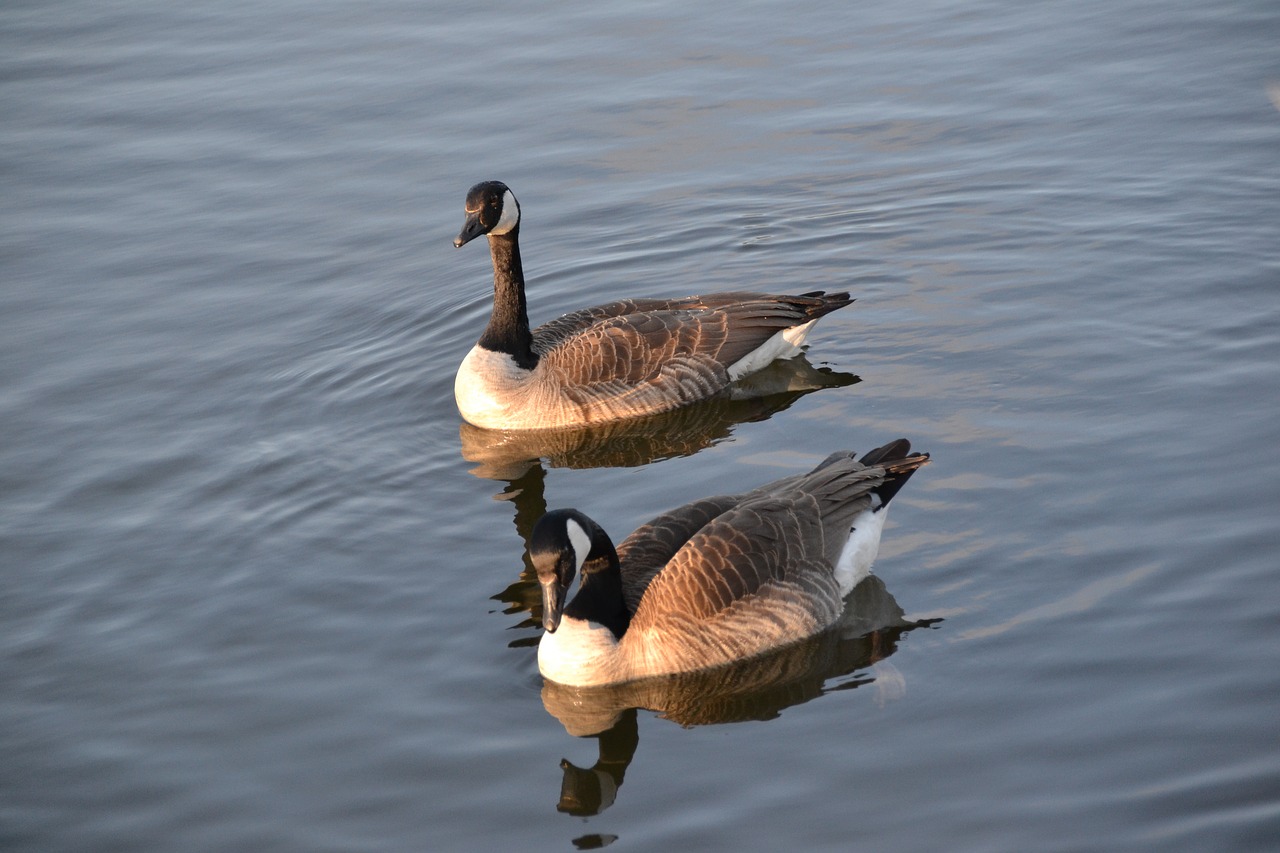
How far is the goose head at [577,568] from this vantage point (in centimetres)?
830

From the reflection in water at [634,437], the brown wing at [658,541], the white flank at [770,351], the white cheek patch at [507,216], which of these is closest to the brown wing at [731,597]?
the brown wing at [658,541]

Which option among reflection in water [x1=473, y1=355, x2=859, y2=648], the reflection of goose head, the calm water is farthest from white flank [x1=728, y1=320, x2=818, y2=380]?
the reflection of goose head

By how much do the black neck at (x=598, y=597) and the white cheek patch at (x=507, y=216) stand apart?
5047 mm

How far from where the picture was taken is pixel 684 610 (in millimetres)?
8711

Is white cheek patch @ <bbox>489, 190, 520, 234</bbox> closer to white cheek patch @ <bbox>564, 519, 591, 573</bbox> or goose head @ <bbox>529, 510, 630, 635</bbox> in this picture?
goose head @ <bbox>529, 510, 630, 635</bbox>

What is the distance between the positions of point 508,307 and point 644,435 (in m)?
1.78

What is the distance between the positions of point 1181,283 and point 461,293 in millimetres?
7548

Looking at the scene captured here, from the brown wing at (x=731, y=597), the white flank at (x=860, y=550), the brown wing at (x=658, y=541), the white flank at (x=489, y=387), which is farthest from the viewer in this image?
the white flank at (x=489, y=387)

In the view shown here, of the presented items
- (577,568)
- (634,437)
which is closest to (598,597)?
(577,568)

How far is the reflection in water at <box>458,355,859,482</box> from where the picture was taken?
12.0m

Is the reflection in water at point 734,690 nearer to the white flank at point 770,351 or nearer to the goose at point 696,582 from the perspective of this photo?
the goose at point 696,582

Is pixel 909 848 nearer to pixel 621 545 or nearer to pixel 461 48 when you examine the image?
pixel 621 545

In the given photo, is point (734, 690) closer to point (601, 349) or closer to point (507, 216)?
point (601, 349)

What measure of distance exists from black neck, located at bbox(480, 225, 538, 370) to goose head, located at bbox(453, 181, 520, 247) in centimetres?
11
